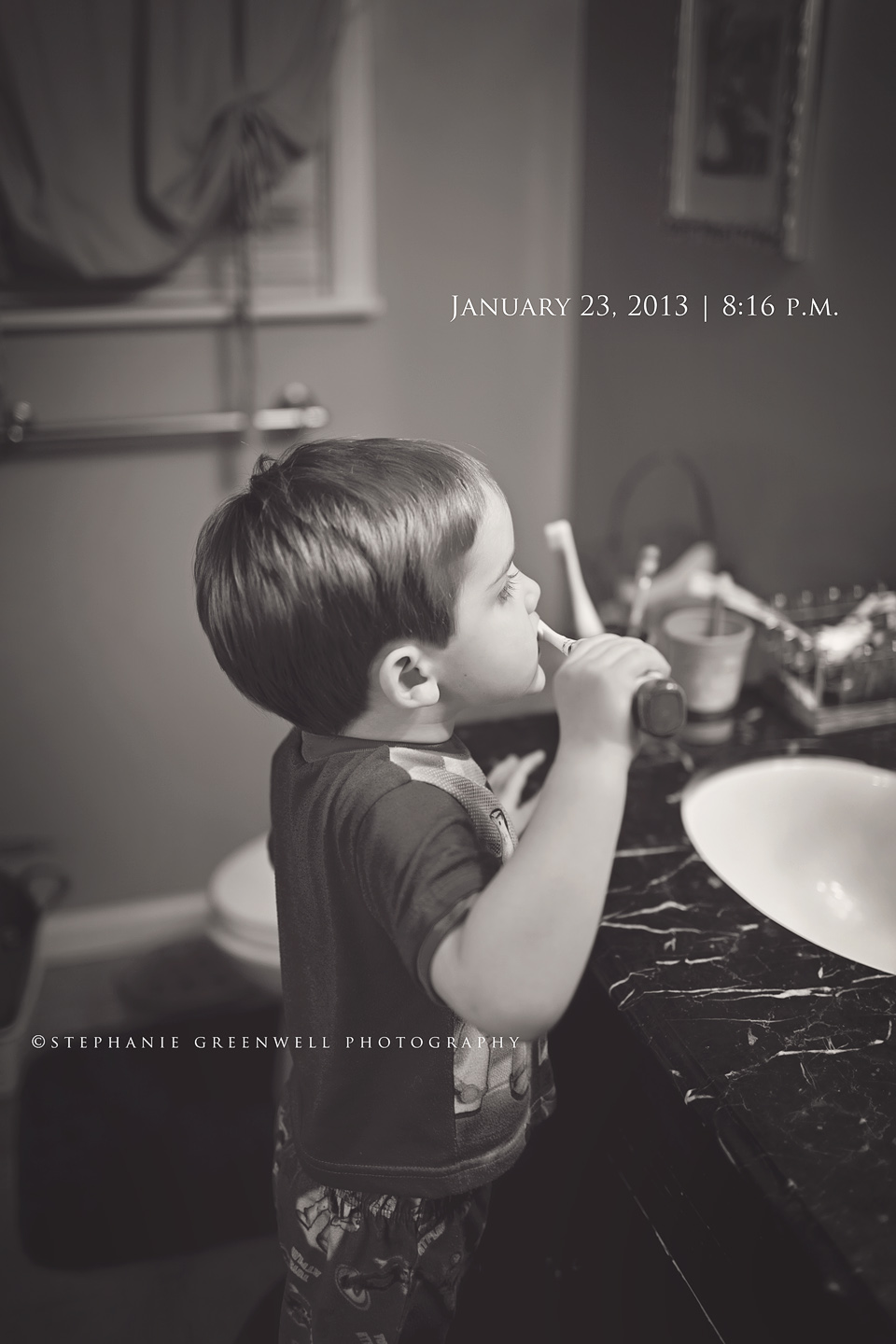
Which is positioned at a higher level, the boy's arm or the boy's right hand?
the boy's right hand

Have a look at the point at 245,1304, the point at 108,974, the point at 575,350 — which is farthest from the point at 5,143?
the point at 245,1304

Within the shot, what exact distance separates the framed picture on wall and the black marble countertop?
762mm

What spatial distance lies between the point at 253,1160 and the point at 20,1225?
0.33 meters

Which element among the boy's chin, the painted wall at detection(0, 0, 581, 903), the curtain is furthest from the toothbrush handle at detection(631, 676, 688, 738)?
the curtain

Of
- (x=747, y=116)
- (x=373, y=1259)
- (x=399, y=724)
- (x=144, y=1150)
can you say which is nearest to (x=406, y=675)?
(x=399, y=724)

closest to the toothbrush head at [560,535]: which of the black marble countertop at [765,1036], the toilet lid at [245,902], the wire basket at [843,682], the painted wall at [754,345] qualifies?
the black marble countertop at [765,1036]

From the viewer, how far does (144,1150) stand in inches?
65.2

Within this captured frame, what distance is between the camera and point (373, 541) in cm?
64

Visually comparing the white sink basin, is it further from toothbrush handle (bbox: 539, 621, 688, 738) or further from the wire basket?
toothbrush handle (bbox: 539, 621, 688, 738)

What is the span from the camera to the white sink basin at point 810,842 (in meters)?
1.02

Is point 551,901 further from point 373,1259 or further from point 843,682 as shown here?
point 843,682

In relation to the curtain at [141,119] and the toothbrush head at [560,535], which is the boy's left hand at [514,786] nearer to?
the toothbrush head at [560,535]

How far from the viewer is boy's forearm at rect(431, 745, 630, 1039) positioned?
0.57m

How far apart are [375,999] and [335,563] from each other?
31cm
